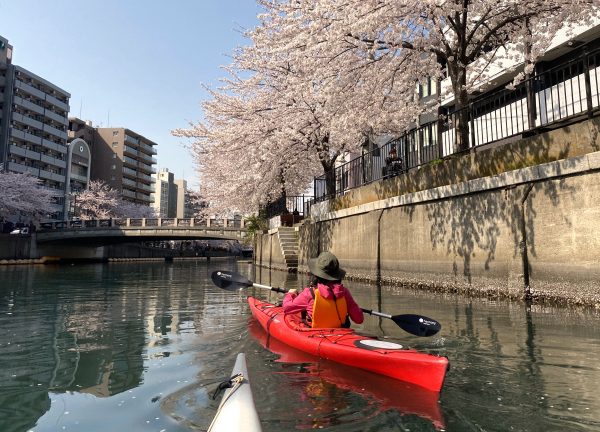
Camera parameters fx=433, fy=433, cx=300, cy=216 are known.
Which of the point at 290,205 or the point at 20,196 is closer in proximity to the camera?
the point at 290,205

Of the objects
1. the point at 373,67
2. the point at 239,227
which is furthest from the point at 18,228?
the point at 373,67

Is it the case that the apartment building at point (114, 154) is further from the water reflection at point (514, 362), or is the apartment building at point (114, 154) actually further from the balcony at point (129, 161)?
the water reflection at point (514, 362)

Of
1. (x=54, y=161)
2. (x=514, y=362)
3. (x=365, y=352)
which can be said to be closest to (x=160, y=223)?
(x=54, y=161)

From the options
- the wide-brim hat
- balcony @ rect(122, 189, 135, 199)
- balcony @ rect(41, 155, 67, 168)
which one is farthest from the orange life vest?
balcony @ rect(122, 189, 135, 199)

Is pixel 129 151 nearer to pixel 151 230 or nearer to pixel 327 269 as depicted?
pixel 151 230

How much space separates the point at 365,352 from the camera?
13.3 ft

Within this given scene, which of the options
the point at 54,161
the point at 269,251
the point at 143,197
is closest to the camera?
the point at 269,251

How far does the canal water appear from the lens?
121 inches

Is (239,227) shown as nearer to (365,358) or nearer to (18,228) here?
(18,228)

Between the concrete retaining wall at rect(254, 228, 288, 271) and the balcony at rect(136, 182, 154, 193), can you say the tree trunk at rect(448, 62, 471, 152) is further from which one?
the balcony at rect(136, 182, 154, 193)

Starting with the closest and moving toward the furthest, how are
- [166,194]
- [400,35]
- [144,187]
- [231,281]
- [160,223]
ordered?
[231,281], [400,35], [160,223], [144,187], [166,194]

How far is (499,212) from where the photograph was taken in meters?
8.91

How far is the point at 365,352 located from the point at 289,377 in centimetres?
78

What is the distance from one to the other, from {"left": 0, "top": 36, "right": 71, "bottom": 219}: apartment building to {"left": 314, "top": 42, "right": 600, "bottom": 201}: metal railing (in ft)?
160
